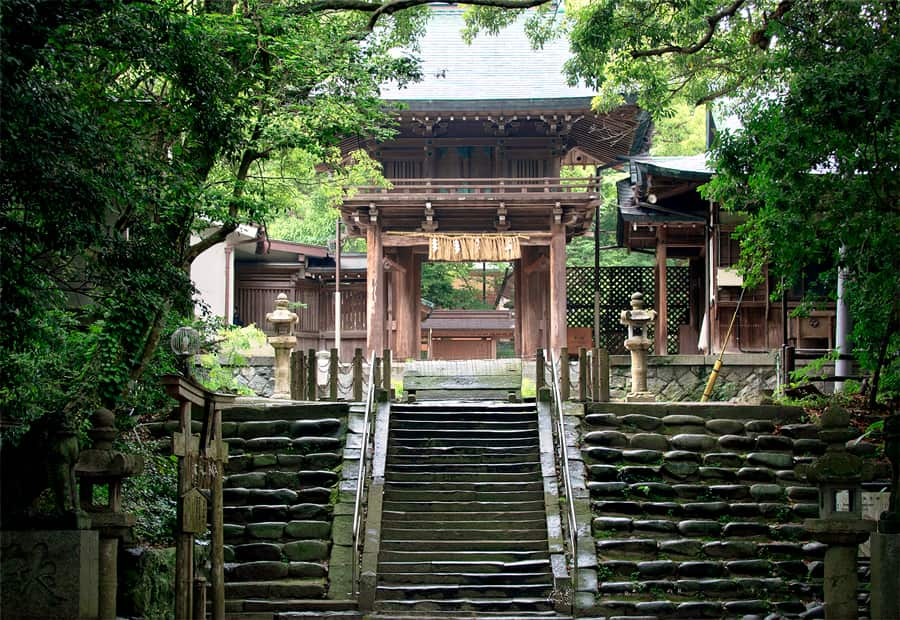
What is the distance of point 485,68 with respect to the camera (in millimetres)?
27984

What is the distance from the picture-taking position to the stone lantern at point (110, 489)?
32.5 feet

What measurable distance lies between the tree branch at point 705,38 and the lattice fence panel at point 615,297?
10.8m

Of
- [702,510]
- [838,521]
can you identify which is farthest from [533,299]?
[838,521]

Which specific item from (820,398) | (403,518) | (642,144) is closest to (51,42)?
(403,518)

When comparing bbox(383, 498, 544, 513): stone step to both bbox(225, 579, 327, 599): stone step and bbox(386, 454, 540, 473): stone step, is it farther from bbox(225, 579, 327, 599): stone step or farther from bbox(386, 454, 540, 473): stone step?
bbox(225, 579, 327, 599): stone step

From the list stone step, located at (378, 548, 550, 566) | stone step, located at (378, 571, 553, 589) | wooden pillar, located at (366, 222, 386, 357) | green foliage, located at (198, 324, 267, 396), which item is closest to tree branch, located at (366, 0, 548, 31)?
green foliage, located at (198, 324, 267, 396)

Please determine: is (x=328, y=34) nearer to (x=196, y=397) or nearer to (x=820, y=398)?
(x=196, y=397)

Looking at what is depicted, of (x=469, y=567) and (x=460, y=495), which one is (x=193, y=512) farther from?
(x=460, y=495)

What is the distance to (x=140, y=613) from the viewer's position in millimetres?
11102

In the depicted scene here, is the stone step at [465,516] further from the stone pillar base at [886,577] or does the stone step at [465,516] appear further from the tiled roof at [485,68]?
the tiled roof at [485,68]

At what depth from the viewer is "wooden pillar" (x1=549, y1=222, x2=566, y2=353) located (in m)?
25.3

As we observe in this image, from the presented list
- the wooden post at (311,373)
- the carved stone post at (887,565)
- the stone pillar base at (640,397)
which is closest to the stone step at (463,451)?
the wooden post at (311,373)

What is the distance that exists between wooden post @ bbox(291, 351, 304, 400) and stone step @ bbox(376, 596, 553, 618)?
707 cm

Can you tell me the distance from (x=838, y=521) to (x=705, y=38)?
30.9ft
